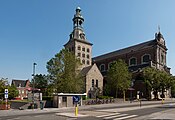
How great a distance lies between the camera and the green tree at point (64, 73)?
44.5 meters

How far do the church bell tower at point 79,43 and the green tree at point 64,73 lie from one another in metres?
32.4

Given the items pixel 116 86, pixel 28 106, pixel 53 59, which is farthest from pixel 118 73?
pixel 28 106

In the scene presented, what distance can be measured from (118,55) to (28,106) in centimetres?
5803

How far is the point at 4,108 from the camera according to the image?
102ft

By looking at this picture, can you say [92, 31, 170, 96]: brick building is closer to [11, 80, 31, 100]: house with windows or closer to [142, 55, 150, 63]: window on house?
[142, 55, 150, 63]: window on house

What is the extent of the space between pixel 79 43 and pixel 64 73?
120ft

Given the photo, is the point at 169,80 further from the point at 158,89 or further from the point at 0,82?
the point at 0,82

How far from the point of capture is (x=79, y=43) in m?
80.8

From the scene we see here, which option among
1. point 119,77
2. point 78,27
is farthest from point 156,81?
point 78,27

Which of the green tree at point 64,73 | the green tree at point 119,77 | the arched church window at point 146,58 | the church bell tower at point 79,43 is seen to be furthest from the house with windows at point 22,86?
the green tree at point 64,73

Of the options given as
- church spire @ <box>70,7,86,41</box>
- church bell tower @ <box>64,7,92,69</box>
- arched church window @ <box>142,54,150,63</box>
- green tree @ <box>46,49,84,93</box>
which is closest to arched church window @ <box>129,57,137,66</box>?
arched church window @ <box>142,54,150,63</box>

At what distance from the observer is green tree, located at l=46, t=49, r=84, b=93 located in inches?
1751

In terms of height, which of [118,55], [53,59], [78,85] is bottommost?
[78,85]

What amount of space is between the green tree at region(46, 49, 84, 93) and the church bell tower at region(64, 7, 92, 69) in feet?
106
